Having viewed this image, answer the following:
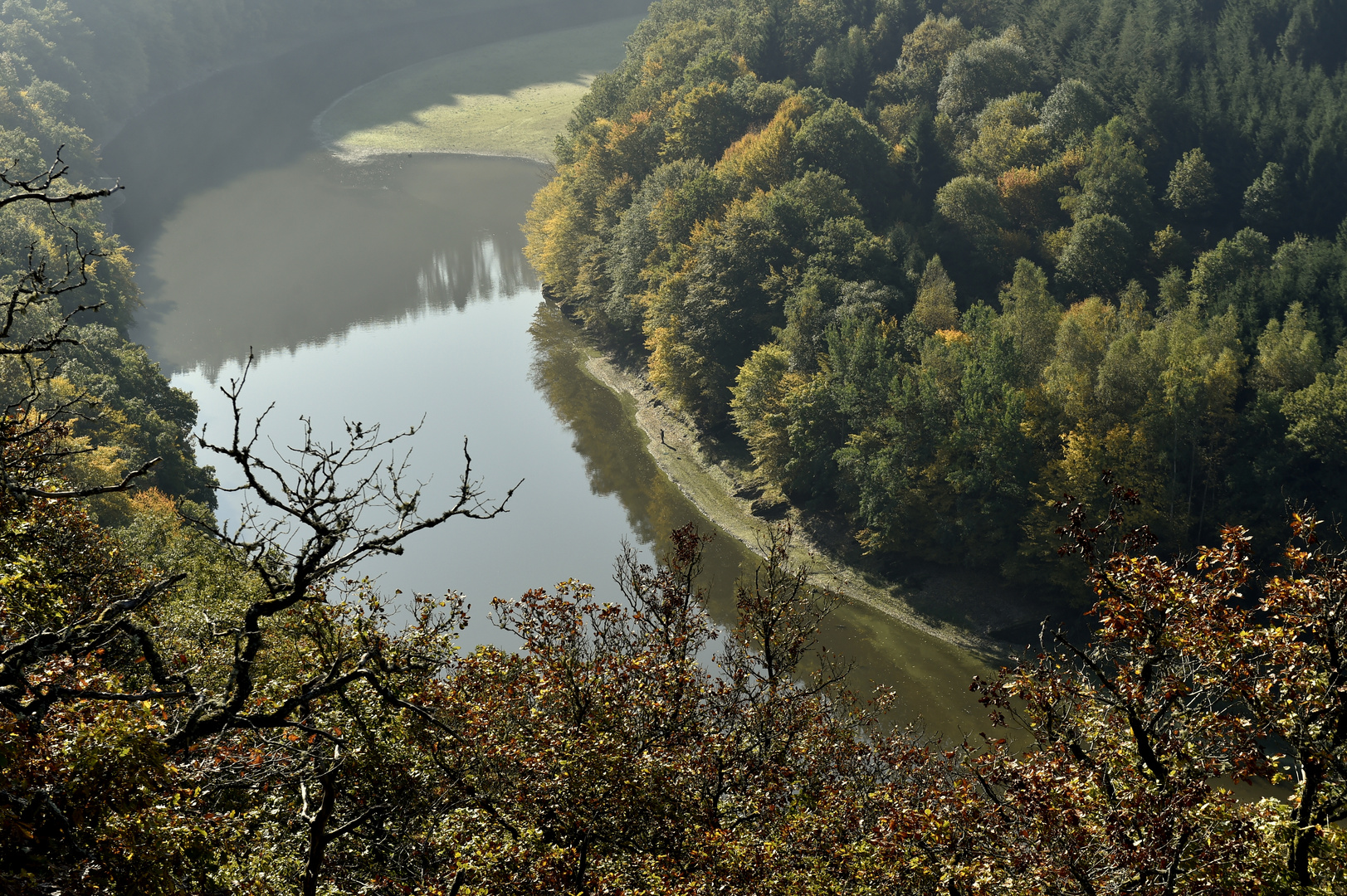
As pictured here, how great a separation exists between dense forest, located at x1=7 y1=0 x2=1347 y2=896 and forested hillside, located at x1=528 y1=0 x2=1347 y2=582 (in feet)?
0.88

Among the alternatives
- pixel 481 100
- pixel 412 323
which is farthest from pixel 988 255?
pixel 481 100

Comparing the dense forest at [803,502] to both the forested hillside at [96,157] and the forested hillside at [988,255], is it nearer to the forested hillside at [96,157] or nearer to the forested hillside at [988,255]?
the forested hillside at [988,255]

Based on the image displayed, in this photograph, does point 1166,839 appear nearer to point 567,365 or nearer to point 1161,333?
point 1161,333

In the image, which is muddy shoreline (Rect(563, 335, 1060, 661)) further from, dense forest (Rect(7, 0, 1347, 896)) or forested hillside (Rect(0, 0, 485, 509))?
forested hillside (Rect(0, 0, 485, 509))

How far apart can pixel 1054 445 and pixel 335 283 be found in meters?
69.7

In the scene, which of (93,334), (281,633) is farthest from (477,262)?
(281,633)

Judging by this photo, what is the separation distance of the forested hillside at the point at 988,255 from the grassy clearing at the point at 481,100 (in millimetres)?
37572

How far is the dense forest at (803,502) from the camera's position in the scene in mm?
13109

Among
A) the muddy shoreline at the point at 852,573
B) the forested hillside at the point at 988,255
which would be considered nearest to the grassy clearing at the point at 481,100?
the forested hillside at the point at 988,255

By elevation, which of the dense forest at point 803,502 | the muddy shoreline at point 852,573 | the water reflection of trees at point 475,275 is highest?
the dense forest at point 803,502

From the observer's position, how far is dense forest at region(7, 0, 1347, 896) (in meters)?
13.1

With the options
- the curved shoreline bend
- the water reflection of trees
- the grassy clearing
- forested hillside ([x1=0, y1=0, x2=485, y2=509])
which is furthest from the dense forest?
the grassy clearing

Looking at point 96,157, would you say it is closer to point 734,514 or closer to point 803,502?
point 734,514

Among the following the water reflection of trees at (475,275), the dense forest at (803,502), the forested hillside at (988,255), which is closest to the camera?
the dense forest at (803,502)
